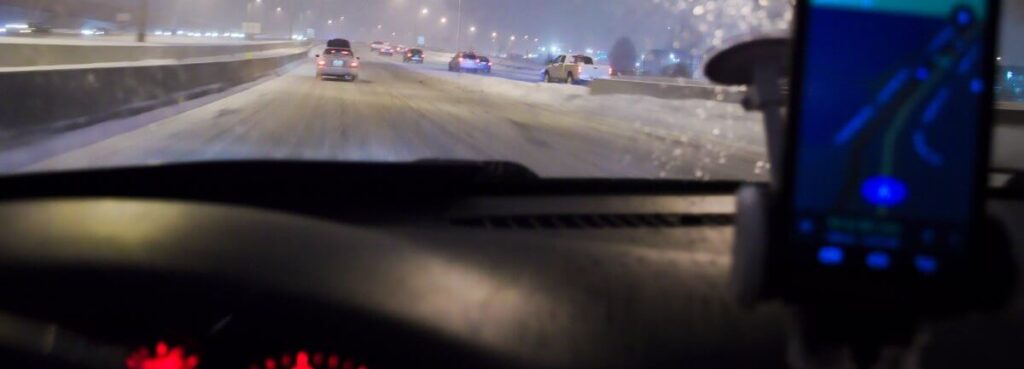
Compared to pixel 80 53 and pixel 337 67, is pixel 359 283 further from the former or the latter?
pixel 337 67

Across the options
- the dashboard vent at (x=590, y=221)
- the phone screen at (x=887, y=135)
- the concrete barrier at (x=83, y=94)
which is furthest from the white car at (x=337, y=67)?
the phone screen at (x=887, y=135)

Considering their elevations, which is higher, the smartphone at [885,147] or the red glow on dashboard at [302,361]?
the smartphone at [885,147]

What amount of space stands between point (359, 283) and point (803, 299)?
2502 mm

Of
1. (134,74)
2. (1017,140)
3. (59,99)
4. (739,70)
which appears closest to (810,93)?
(739,70)

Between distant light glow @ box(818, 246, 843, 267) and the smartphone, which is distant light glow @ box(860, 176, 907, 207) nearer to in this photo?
the smartphone

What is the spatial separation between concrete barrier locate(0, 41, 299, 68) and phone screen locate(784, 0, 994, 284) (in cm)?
2194

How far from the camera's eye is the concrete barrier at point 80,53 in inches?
893

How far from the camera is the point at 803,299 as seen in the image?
2699 millimetres

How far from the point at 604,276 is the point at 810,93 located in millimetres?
2399

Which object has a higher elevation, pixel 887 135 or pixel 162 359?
pixel 887 135

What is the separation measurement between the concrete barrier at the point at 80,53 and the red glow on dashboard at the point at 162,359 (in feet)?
64.9

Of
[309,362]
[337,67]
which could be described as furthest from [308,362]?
[337,67]

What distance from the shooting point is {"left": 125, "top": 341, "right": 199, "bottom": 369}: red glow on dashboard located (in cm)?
397

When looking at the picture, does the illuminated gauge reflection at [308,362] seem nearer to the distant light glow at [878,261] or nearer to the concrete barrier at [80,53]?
the distant light glow at [878,261]
